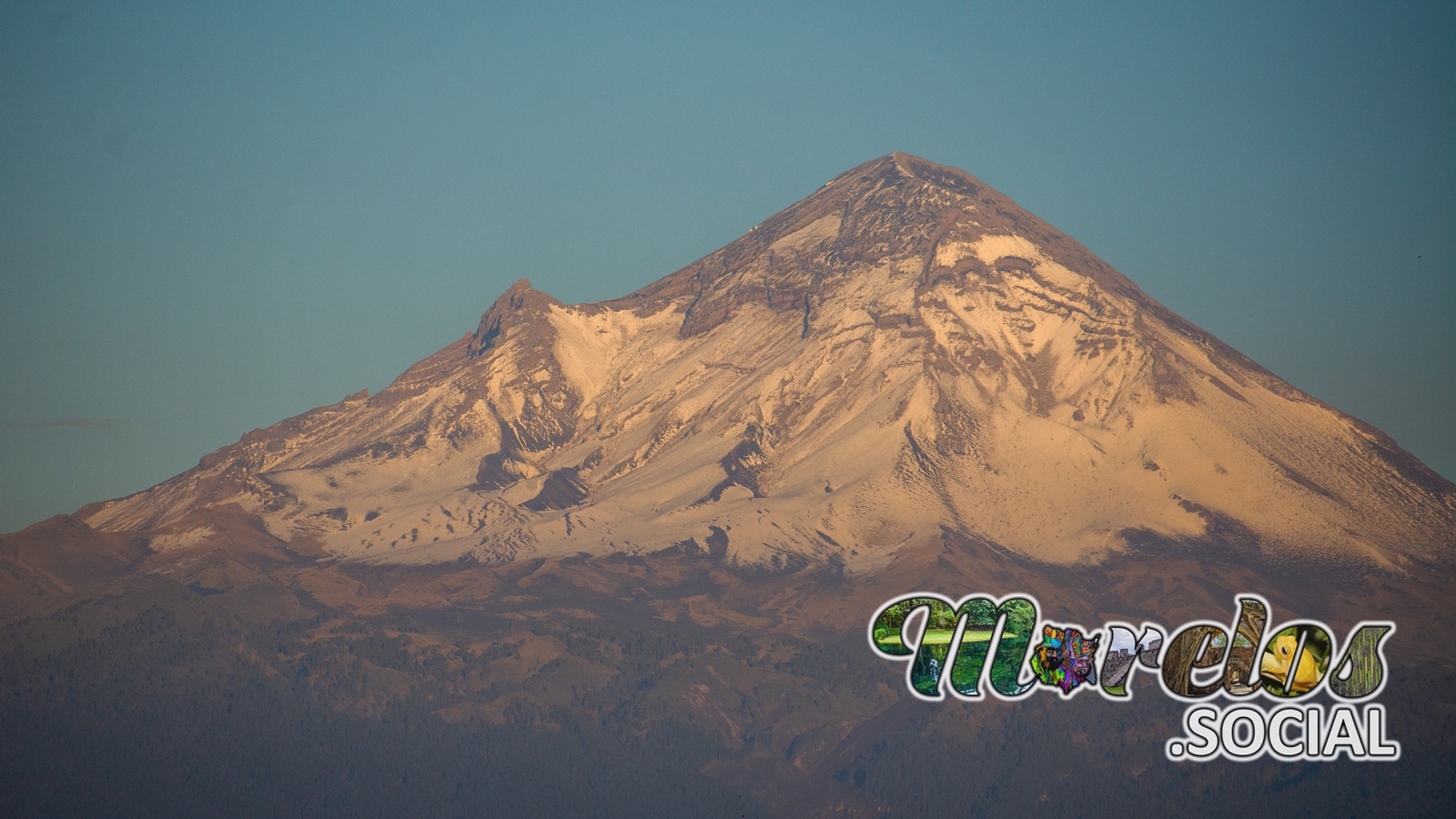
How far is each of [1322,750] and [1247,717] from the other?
14.3 ft

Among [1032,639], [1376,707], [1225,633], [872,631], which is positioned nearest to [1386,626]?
[1376,707]

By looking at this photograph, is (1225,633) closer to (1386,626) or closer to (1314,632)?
(1314,632)

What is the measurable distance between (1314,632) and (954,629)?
57.9ft

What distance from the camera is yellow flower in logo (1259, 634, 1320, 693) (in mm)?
103250

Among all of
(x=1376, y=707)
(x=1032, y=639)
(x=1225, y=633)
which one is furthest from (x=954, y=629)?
(x=1376, y=707)

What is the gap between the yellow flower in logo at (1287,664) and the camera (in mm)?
103250

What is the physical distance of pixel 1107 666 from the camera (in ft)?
343

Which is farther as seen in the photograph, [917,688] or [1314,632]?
[917,688]

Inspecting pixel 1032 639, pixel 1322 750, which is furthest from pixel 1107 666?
pixel 1322 750

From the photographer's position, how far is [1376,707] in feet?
354

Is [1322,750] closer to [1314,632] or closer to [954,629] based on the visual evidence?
[1314,632]

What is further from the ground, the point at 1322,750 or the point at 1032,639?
the point at 1032,639

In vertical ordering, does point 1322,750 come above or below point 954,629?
below

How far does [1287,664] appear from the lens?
104875 mm
